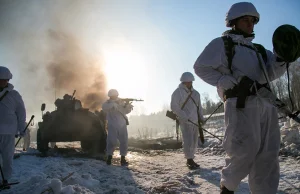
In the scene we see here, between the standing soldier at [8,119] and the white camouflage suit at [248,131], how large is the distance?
4467 millimetres

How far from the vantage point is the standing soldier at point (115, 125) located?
8.37m

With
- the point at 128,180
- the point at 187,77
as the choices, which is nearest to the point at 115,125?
the point at 187,77

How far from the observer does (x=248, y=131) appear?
2.84 meters

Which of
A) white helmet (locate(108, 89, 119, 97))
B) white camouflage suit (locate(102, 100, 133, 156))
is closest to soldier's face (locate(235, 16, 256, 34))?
white camouflage suit (locate(102, 100, 133, 156))

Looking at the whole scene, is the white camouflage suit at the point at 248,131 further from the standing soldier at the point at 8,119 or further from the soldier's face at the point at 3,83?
the soldier's face at the point at 3,83

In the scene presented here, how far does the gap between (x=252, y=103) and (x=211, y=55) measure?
2.47 ft

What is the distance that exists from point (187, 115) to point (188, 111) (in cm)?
18

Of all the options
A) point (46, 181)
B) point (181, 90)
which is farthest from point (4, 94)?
point (181, 90)

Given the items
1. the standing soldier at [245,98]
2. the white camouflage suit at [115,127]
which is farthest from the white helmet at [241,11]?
the white camouflage suit at [115,127]

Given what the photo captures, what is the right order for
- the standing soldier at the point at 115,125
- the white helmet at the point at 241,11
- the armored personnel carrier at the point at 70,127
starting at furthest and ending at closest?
the armored personnel carrier at the point at 70,127, the standing soldier at the point at 115,125, the white helmet at the point at 241,11

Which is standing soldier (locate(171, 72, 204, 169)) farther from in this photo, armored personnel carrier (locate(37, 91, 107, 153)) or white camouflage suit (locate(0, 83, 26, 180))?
armored personnel carrier (locate(37, 91, 107, 153))

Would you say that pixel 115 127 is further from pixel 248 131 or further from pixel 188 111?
pixel 248 131

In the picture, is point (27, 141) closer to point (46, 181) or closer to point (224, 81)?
point (46, 181)

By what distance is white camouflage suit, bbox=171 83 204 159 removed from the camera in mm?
7125
